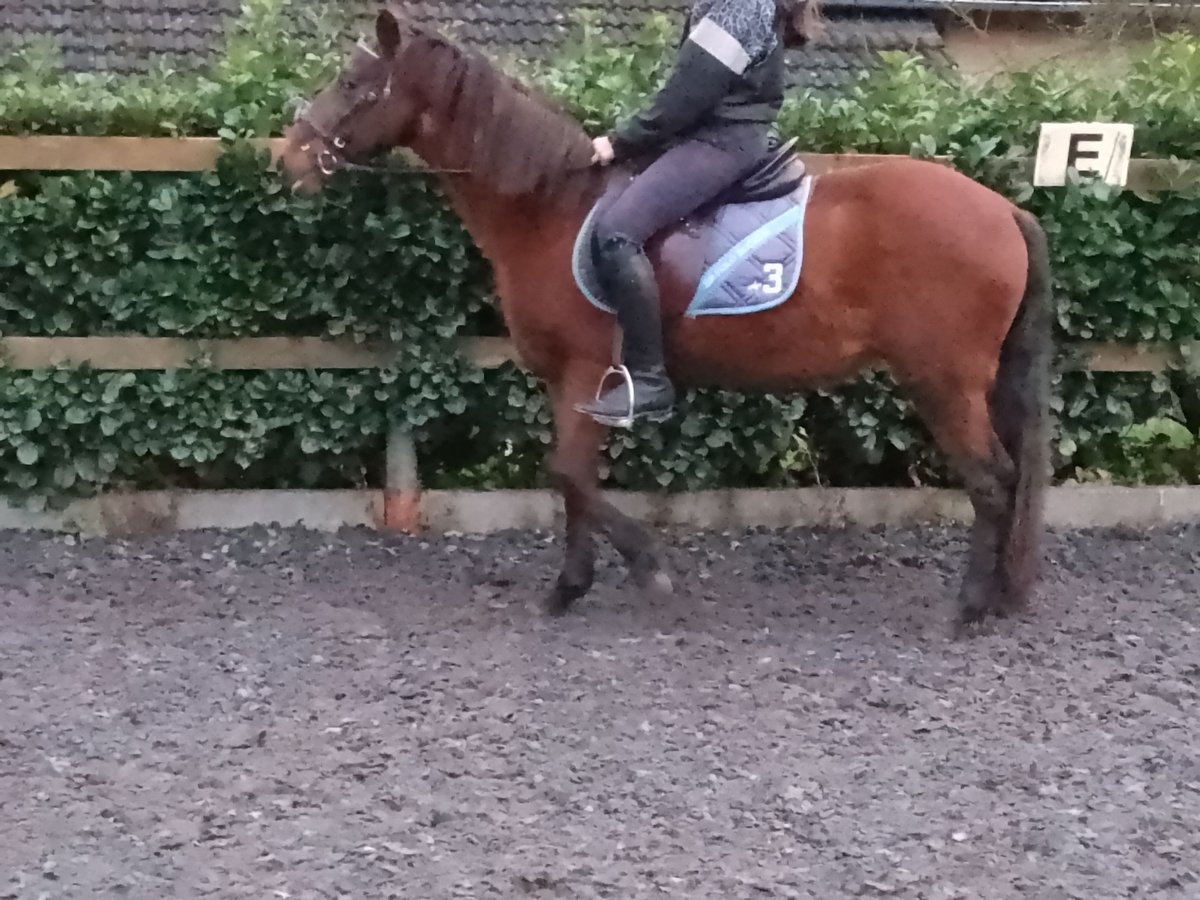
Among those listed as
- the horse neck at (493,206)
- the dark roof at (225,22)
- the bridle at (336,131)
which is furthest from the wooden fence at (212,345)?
the dark roof at (225,22)

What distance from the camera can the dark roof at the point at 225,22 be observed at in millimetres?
9828

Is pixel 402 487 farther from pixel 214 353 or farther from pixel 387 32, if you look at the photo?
pixel 387 32

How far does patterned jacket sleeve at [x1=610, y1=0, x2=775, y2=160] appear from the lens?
3.68 metres

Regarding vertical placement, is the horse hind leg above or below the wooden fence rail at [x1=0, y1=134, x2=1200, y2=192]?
below

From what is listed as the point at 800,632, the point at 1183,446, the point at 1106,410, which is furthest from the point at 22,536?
the point at 1183,446

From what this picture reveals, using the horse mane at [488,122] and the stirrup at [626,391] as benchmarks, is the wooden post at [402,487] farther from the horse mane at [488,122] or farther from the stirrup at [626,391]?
the horse mane at [488,122]

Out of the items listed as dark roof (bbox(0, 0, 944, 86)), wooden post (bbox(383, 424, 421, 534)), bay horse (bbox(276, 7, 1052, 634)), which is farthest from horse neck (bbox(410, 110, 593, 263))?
dark roof (bbox(0, 0, 944, 86))

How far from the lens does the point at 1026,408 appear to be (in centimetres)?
422

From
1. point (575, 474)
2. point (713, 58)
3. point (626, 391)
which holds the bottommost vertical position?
point (575, 474)

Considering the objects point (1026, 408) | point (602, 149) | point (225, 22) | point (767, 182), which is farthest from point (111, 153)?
point (225, 22)

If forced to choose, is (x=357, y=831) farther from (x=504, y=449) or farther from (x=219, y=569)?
(x=504, y=449)

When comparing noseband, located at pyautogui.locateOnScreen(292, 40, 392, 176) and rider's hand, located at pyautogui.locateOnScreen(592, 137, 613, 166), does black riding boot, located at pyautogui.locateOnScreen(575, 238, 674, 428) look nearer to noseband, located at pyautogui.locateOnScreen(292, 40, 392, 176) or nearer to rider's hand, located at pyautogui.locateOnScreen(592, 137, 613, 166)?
rider's hand, located at pyautogui.locateOnScreen(592, 137, 613, 166)

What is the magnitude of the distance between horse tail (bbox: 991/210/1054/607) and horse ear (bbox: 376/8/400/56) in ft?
7.39

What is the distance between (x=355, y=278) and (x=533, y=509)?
4.12 ft
